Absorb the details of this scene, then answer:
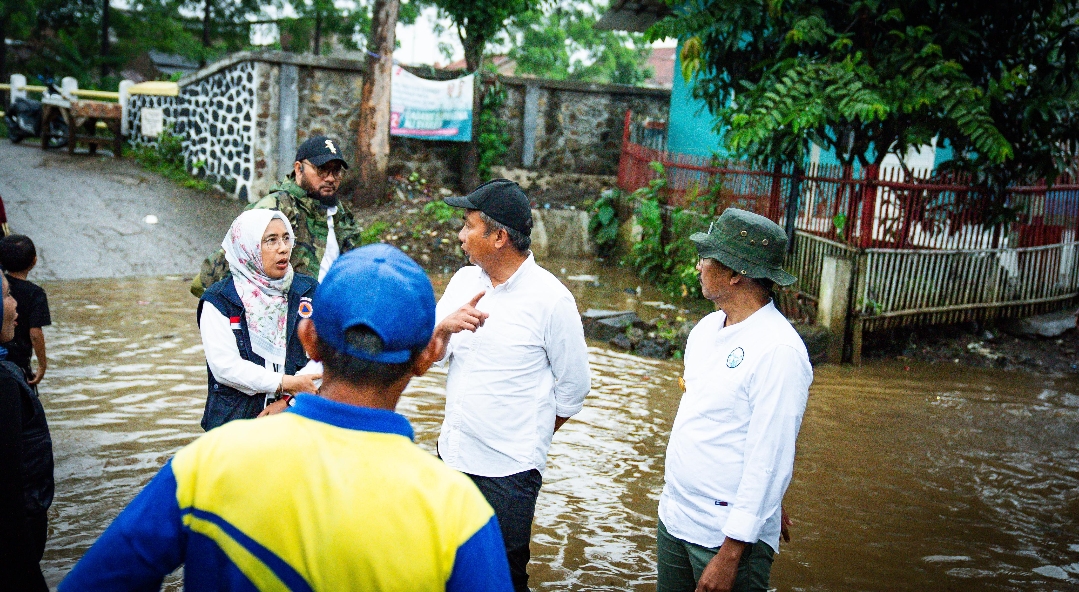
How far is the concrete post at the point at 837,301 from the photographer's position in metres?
9.59

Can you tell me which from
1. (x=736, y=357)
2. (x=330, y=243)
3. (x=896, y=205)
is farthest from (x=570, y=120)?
(x=736, y=357)

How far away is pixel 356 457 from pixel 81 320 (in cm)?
872

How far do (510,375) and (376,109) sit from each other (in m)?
11.5

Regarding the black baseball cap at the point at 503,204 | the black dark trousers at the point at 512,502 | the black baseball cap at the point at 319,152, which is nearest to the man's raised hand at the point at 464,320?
the black baseball cap at the point at 503,204

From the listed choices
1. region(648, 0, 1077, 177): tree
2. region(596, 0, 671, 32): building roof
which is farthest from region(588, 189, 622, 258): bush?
region(648, 0, 1077, 177): tree

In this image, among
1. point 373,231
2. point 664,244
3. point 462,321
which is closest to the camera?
point 462,321

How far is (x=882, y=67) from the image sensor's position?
9.84 metres

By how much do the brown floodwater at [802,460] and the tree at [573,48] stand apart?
2456 cm

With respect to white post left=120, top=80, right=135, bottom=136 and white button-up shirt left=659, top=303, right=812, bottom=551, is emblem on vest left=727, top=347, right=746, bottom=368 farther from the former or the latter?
white post left=120, top=80, right=135, bottom=136

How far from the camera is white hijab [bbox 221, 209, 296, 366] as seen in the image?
3.83 metres

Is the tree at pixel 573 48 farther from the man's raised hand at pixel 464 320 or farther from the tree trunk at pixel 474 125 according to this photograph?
the man's raised hand at pixel 464 320

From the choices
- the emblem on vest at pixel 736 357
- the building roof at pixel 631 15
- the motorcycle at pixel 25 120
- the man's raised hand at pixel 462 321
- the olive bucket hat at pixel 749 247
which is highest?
the building roof at pixel 631 15

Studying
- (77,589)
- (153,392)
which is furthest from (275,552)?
(153,392)

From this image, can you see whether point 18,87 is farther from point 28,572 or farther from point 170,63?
point 28,572
